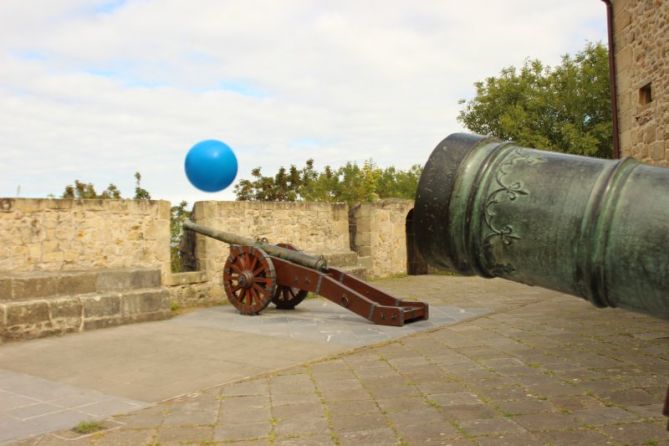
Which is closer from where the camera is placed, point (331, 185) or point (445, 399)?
point (445, 399)

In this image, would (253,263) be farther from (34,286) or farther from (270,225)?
(270,225)

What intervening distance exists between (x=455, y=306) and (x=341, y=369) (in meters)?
3.87

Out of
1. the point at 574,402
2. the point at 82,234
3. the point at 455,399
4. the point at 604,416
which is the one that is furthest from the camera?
the point at 82,234

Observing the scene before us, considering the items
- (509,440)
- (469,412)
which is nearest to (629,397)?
(469,412)

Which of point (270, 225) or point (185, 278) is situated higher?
point (270, 225)

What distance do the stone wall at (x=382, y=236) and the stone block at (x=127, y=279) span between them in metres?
5.63

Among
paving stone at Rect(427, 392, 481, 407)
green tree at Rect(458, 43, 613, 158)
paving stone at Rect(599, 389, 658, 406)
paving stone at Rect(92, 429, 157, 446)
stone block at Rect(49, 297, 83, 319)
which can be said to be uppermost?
green tree at Rect(458, 43, 613, 158)

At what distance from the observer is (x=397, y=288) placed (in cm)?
1073

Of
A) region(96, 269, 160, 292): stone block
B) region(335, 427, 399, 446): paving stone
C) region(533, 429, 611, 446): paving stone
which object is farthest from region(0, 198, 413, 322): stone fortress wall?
region(533, 429, 611, 446): paving stone

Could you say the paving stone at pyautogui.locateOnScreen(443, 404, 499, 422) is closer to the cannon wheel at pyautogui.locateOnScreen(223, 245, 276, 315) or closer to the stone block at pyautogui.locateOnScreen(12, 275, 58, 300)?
the cannon wheel at pyautogui.locateOnScreen(223, 245, 276, 315)

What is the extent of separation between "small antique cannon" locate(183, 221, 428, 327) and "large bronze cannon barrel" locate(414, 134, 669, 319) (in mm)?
4765

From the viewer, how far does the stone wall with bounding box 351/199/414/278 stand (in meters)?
12.6

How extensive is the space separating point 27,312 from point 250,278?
245 centimetres

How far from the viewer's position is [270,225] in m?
10.2
